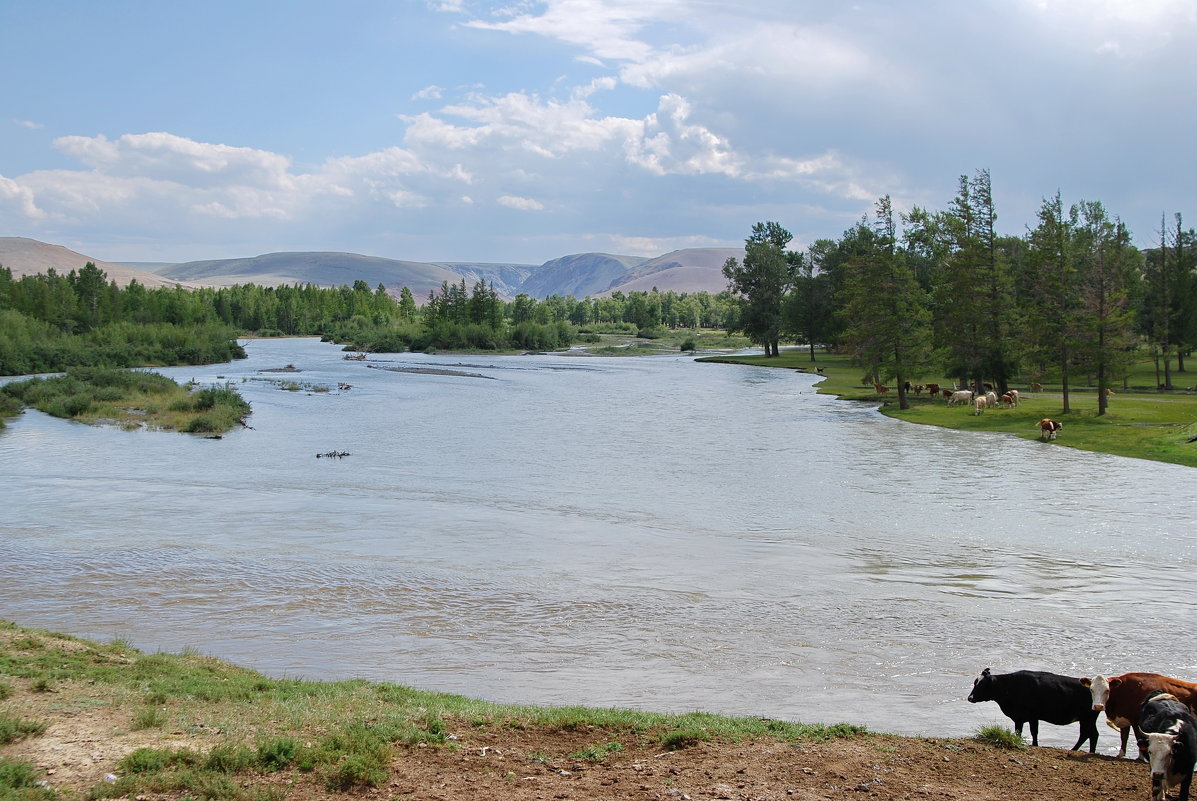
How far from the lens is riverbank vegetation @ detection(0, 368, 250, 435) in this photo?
42.7m

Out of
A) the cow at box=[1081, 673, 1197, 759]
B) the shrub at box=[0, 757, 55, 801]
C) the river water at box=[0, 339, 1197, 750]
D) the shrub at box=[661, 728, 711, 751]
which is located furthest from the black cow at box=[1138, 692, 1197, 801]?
the shrub at box=[0, 757, 55, 801]

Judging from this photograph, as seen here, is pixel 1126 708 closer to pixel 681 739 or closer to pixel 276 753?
pixel 681 739

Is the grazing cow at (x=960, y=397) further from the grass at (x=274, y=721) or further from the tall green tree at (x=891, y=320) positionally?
→ the grass at (x=274, y=721)

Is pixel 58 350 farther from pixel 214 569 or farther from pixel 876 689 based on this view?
pixel 876 689

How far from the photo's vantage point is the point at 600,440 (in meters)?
39.1

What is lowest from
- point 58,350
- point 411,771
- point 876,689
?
point 876,689

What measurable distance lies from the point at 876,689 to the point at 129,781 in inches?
346

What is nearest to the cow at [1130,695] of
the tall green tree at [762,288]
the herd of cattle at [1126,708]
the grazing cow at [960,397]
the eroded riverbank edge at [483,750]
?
the herd of cattle at [1126,708]

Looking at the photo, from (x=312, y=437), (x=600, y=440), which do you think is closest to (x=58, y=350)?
(x=312, y=437)

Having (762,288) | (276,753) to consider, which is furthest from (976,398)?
(762,288)

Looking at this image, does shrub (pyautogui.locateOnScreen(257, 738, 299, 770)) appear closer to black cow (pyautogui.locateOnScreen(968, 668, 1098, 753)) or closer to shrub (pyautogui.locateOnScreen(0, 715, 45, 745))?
shrub (pyautogui.locateOnScreen(0, 715, 45, 745))

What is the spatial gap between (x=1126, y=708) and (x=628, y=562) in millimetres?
11081

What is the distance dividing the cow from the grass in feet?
7.71

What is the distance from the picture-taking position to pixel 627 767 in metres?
8.15
